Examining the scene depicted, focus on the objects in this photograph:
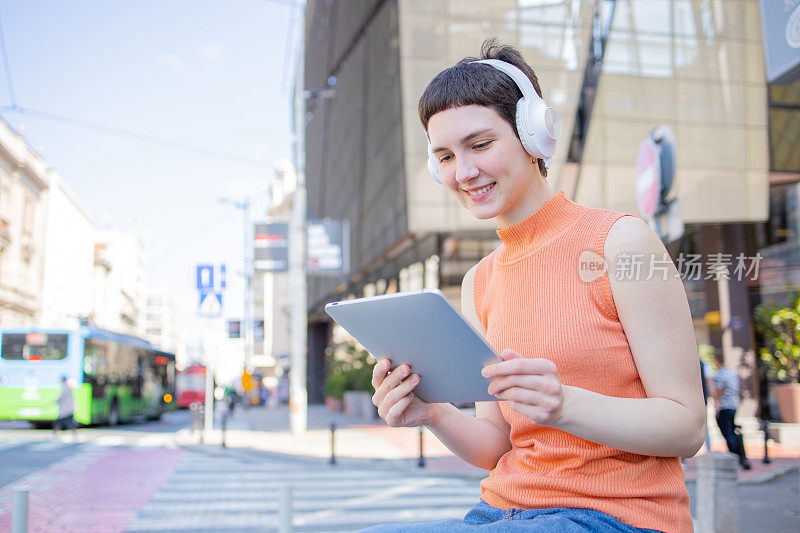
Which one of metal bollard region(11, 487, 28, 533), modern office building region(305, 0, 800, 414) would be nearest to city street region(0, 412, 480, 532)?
metal bollard region(11, 487, 28, 533)

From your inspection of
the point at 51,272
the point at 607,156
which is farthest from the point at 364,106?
the point at 51,272

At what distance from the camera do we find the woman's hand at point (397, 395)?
5.68ft

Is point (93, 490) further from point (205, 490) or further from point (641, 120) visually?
point (641, 120)

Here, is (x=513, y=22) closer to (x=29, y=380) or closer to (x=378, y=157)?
(x=378, y=157)

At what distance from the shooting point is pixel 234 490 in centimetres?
1009

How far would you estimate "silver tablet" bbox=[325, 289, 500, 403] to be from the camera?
1.44 metres

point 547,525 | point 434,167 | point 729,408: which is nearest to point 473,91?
point 434,167

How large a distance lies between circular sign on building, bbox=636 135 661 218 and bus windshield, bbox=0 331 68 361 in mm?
17401

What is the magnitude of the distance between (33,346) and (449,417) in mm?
20858

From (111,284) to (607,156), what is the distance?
254 feet

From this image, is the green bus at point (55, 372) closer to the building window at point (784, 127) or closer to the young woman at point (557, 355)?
the building window at point (784, 127)

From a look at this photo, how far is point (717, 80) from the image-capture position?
17.9 metres

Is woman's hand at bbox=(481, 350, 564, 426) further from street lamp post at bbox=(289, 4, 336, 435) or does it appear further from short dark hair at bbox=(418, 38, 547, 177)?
street lamp post at bbox=(289, 4, 336, 435)

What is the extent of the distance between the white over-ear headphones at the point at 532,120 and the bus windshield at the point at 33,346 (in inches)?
820
